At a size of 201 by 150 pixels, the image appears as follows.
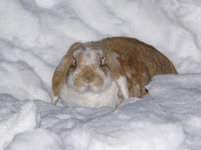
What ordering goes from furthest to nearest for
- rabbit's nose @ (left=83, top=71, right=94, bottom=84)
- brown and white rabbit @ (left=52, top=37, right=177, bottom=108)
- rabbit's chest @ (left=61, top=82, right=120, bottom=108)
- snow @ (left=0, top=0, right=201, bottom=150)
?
rabbit's chest @ (left=61, top=82, right=120, bottom=108), brown and white rabbit @ (left=52, top=37, right=177, bottom=108), rabbit's nose @ (left=83, top=71, right=94, bottom=84), snow @ (left=0, top=0, right=201, bottom=150)

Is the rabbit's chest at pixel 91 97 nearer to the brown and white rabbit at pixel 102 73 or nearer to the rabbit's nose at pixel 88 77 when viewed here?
the brown and white rabbit at pixel 102 73

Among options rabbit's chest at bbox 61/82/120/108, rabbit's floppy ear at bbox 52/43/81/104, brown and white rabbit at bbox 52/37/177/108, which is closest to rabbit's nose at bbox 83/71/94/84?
brown and white rabbit at bbox 52/37/177/108

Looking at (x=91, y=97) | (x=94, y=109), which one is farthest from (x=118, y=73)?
(x=94, y=109)

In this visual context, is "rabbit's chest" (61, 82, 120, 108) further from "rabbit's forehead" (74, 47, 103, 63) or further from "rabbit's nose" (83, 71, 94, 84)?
"rabbit's forehead" (74, 47, 103, 63)

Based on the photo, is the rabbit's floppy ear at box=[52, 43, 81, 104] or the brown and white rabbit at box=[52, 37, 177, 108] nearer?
the brown and white rabbit at box=[52, 37, 177, 108]

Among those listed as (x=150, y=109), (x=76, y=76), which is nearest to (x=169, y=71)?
(x=76, y=76)

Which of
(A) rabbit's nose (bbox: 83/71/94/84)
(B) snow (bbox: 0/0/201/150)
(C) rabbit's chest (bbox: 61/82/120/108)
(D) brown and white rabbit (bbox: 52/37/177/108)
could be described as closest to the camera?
(B) snow (bbox: 0/0/201/150)
